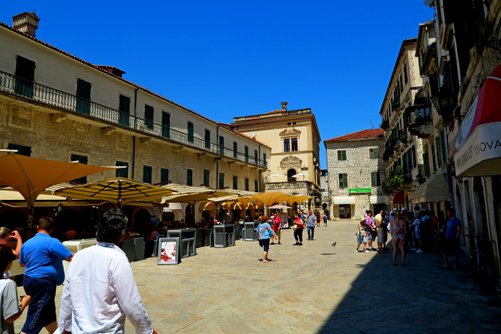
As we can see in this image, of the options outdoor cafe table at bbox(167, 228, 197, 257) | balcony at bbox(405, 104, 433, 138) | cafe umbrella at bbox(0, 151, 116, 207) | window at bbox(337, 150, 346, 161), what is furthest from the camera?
window at bbox(337, 150, 346, 161)

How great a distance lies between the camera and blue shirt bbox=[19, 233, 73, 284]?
12.3 ft

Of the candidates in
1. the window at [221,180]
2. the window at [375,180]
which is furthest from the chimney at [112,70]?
the window at [375,180]

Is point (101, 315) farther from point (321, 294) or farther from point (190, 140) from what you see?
point (190, 140)

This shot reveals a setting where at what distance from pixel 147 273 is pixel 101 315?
750cm

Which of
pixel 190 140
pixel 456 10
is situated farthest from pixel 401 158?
pixel 456 10

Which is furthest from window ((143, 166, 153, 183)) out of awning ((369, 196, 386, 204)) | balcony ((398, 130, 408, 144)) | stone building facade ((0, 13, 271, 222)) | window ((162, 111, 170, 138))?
awning ((369, 196, 386, 204))

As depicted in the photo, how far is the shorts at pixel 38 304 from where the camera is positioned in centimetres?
363

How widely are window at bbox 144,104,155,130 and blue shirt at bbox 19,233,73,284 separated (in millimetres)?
18272

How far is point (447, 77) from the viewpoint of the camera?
11195 millimetres

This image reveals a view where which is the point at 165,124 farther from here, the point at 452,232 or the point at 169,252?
the point at 452,232

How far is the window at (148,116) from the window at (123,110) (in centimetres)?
149

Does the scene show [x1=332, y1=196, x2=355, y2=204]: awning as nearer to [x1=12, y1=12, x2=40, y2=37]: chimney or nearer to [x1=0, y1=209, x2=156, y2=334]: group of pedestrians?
[x1=12, y1=12, x2=40, y2=37]: chimney

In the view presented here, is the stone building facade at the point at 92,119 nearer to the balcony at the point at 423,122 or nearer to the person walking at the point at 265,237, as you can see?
the person walking at the point at 265,237

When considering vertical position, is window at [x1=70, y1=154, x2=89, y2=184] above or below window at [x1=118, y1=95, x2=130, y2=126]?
below
